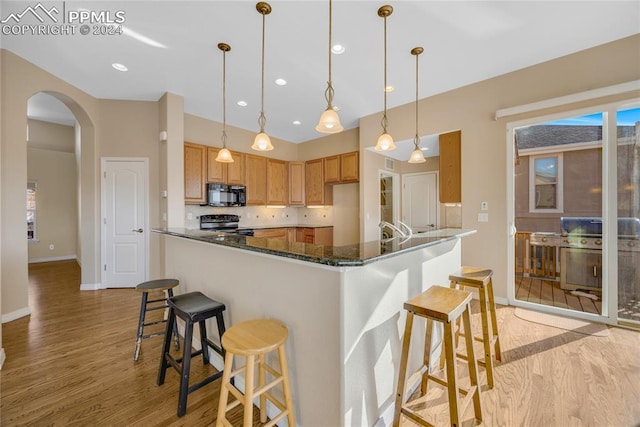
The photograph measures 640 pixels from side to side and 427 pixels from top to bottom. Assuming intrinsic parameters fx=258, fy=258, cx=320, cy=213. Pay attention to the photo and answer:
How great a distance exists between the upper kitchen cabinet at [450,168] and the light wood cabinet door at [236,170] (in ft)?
11.9

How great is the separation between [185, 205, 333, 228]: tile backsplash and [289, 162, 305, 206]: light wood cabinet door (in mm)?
524

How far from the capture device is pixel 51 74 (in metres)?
3.35

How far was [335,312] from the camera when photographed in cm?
122

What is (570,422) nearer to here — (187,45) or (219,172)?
(187,45)

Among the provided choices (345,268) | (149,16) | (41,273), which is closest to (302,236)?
(149,16)

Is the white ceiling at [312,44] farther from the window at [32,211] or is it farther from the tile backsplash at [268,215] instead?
the window at [32,211]

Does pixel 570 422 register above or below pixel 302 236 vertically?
below

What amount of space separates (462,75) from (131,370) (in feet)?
15.3

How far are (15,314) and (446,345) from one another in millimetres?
4520

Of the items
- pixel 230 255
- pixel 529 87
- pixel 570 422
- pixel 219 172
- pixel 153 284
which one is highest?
pixel 529 87

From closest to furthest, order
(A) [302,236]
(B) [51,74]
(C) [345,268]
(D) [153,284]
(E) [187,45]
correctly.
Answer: (C) [345,268] < (D) [153,284] < (E) [187,45] < (B) [51,74] < (A) [302,236]

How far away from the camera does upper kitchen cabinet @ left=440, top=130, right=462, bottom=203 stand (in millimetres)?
3703

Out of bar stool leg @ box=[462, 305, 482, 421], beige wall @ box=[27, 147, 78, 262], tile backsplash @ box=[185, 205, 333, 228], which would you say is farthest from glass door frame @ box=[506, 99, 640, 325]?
beige wall @ box=[27, 147, 78, 262]

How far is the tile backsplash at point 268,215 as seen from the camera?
15.9 ft
